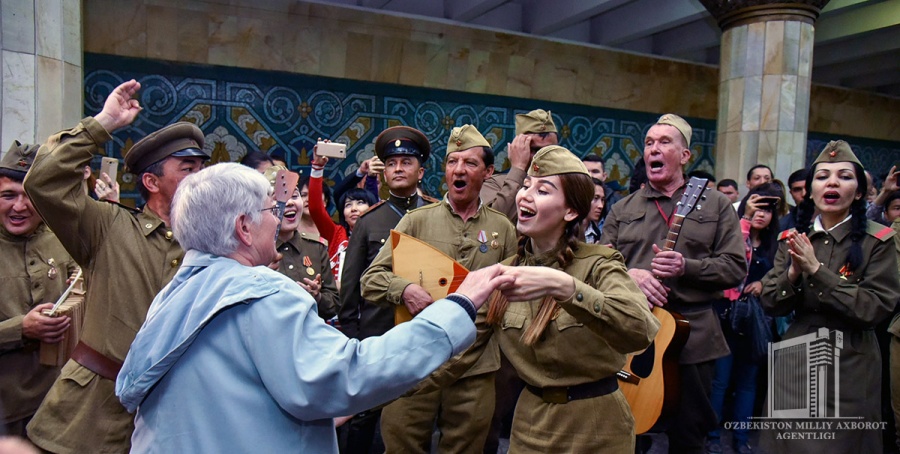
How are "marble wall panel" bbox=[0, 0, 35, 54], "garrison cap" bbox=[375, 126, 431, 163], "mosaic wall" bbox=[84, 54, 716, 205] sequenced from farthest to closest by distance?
"mosaic wall" bbox=[84, 54, 716, 205] → "marble wall panel" bbox=[0, 0, 35, 54] → "garrison cap" bbox=[375, 126, 431, 163]

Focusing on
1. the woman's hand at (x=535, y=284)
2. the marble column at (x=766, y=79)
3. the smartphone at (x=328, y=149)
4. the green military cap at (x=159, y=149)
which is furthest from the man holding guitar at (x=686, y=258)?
the marble column at (x=766, y=79)

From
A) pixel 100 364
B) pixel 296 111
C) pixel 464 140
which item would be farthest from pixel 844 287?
pixel 296 111

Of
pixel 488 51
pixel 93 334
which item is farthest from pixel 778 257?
pixel 488 51

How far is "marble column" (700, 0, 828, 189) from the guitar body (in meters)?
4.29

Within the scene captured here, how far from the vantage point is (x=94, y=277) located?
9.12 ft

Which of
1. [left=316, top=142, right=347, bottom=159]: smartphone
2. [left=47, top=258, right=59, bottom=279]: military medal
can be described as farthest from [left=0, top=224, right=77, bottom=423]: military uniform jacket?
[left=316, top=142, right=347, bottom=159]: smartphone

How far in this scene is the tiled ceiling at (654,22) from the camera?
866 centimetres

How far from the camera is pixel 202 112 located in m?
7.77

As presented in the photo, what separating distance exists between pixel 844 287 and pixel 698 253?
73cm

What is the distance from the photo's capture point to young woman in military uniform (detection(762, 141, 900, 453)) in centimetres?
364

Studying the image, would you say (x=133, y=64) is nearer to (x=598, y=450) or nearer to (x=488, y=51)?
(x=488, y=51)

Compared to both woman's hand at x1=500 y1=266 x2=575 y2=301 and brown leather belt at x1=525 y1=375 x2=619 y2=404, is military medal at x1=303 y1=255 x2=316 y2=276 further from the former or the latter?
woman's hand at x1=500 y1=266 x2=575 y2=301

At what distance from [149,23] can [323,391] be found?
6.84 m

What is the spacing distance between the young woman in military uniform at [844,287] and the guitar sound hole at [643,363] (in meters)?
0.96
